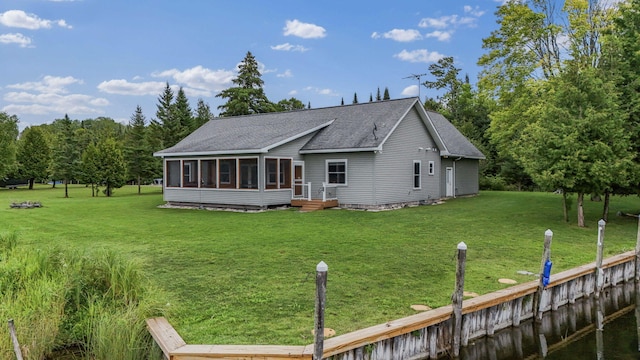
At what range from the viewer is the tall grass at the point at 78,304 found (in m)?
4.63

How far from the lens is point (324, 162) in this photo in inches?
755

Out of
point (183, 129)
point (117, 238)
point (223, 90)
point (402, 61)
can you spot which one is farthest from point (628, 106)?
point (223, 90)

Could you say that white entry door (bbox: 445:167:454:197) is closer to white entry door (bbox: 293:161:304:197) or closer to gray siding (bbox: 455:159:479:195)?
gray siding (bbox: 455:159:479:195)

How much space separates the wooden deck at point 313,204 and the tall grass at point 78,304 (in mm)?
12054

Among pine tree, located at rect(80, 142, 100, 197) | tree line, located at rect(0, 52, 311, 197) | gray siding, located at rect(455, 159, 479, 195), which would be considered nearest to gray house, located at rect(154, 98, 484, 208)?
gray siding, located at rect(455, 159, 479, 195)

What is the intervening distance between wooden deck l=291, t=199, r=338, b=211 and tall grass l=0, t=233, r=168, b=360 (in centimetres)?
1205

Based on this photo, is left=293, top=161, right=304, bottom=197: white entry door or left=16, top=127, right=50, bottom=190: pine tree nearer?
left=293, top=161, right=304, bottom=197: white entry door

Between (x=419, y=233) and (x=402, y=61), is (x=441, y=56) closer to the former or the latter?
(x=402, y=61)

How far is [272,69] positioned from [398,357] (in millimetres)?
45370

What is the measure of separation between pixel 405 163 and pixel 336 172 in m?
3.25

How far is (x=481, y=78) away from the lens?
84.0 feet

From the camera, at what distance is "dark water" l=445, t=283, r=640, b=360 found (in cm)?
563

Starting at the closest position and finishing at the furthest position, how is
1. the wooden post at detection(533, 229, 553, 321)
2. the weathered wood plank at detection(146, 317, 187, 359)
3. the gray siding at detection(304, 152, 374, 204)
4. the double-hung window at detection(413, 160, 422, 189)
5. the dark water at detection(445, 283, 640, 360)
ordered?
the weathered wood plank at detection(146, 317, 187, 359)
the dark water at detection(445, 283, 640, 360)
the wooden post at detection(533, 229, 553, 321)
the gray siding at detection(304, 152, 374, 204)
the double-hung window at detection(413, 160, 422, 189)

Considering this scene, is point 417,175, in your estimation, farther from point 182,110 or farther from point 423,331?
point 182,110
